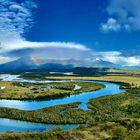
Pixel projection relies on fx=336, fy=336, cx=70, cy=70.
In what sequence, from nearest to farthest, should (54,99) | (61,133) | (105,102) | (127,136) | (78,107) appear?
(127,136)
(61,133)
(78,107)
(105,102)
(54,99)

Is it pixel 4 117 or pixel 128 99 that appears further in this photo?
pixel 128 99

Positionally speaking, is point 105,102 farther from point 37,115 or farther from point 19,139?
point 19,139

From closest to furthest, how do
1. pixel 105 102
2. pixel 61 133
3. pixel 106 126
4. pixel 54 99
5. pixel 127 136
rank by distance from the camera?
pixel 127 136
pixel 61 133
pixel 106 126
pixel 105 102
pixel 54 99

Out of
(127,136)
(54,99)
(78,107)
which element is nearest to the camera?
(127,136)

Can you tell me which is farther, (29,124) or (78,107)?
(78,107)

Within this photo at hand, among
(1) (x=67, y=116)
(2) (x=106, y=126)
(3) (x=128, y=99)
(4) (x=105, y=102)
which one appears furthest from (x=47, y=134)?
(3) (x=128, y=99)

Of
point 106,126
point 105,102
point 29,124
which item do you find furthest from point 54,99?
point 106,126

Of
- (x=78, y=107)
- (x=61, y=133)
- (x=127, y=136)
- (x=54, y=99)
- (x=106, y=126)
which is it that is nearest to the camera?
(x=127, y=136)

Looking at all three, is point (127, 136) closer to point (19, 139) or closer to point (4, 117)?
point (19, 139)
